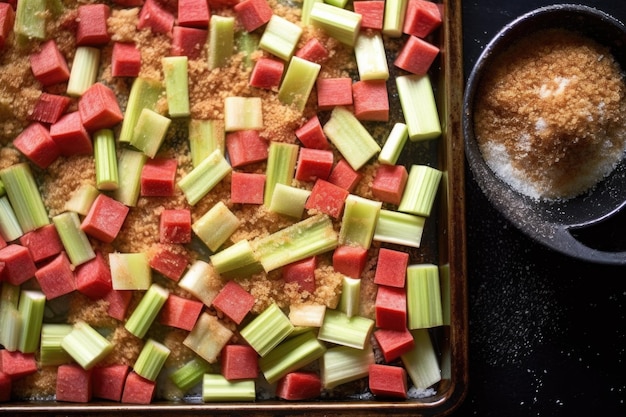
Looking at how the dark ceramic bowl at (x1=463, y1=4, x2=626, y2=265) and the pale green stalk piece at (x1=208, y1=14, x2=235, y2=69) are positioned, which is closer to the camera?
the dark ceramic bowl at (x1=463, y1=4, x2=626, y2=265)

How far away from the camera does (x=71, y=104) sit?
1771mm

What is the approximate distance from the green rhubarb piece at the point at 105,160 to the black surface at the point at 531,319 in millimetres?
860

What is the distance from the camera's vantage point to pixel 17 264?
68.0 inches

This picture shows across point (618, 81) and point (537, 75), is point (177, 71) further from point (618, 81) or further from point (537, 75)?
point (618, 81)

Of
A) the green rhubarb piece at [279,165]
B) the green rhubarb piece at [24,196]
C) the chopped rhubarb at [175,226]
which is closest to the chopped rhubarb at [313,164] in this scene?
the green rhubarb piece at [279,165]

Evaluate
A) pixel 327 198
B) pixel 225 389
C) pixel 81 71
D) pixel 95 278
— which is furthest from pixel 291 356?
pixel 81 71

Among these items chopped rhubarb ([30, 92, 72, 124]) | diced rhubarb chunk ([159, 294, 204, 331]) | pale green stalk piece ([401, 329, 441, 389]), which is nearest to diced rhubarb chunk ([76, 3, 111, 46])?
chopped rhubarb ([30, 92, 72, 124])

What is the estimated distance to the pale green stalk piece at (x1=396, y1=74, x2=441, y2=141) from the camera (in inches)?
68.8

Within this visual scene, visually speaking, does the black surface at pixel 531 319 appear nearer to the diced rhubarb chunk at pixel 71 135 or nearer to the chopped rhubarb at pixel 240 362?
the chopped rhubarb at pixel 240 362

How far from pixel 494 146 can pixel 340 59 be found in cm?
42

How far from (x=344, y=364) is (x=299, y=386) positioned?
4.6 inches

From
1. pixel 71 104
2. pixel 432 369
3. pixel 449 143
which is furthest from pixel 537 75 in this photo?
pixel 71 104

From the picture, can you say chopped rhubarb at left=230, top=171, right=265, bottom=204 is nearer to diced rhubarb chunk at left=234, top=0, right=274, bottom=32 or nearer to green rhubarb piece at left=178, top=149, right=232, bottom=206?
green rhubarb piece at left=178, top=149, right=232, bottom=206

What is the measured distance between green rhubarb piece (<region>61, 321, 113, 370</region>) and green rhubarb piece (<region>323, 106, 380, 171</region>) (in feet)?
2.35
